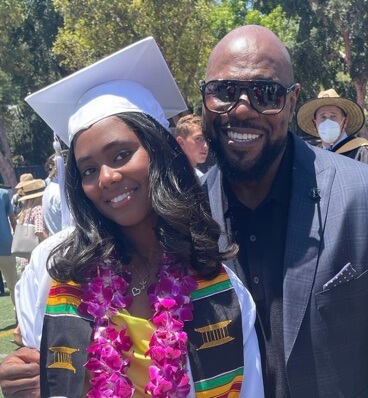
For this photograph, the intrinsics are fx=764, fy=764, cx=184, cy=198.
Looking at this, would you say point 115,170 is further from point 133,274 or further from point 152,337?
point 152,337

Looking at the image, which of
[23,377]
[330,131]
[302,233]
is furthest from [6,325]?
[302,233]

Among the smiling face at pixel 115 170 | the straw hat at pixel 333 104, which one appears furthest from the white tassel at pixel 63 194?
the straw hat at pixel 333 104

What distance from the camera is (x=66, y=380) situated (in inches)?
89.0

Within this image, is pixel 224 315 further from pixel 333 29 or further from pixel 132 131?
pixel 333 29

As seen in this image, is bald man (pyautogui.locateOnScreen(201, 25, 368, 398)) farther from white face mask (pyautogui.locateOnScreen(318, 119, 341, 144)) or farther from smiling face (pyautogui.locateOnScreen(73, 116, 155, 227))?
white face mask (pyautogui.locateOnScreen(318, 119, 341, 144))

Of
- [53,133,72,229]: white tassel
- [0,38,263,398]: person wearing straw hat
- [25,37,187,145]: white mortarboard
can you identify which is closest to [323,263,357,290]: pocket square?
[0,38,263,398]: person wearing straw hat

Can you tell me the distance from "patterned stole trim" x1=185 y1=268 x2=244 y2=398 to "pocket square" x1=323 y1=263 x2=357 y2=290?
0.32 meters

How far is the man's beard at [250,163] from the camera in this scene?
2.63 meters

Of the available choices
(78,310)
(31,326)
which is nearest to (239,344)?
(78,310)

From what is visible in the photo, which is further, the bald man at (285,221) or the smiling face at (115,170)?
the bald man at (285,221)

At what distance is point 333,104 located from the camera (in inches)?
253

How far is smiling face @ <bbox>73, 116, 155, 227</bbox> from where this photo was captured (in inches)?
91.7

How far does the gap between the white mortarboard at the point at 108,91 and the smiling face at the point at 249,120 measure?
8.6 inches

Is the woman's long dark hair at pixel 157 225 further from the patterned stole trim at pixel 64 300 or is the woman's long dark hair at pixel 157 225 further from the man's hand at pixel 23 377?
the man's hand at pixel 23 377
